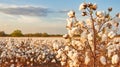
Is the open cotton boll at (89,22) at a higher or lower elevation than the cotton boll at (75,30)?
higher

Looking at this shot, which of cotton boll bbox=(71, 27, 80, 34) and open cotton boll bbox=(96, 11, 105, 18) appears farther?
open cotton boll bbox=(96, 11, 105, 18)

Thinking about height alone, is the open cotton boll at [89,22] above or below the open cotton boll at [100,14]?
below

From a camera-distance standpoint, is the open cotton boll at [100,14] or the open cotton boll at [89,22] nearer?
the open cotton boll at [100,14]

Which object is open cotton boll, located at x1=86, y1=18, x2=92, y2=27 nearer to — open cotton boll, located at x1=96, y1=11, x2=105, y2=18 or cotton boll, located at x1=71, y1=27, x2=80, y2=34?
open cotton boll, located at x1=96, y1=11, x2=105, y2=18

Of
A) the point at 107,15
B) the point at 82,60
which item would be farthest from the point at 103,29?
the point at 82,60

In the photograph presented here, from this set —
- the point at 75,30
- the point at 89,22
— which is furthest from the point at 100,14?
the point at 75,30

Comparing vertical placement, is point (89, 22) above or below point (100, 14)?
below

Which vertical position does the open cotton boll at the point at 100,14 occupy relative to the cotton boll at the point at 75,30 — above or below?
above

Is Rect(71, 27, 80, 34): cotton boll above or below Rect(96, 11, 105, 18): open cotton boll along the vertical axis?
below

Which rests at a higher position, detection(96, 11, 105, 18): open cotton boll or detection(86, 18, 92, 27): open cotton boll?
detection(96, 11, 105, 18): open cotton boll

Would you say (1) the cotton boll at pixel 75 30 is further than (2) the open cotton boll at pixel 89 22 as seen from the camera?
No

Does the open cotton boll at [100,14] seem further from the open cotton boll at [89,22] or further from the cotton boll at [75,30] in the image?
the cotton boll at [75,30]

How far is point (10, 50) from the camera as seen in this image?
59.7 ft

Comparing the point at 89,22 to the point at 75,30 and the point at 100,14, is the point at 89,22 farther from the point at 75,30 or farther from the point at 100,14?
the point at 75,30
